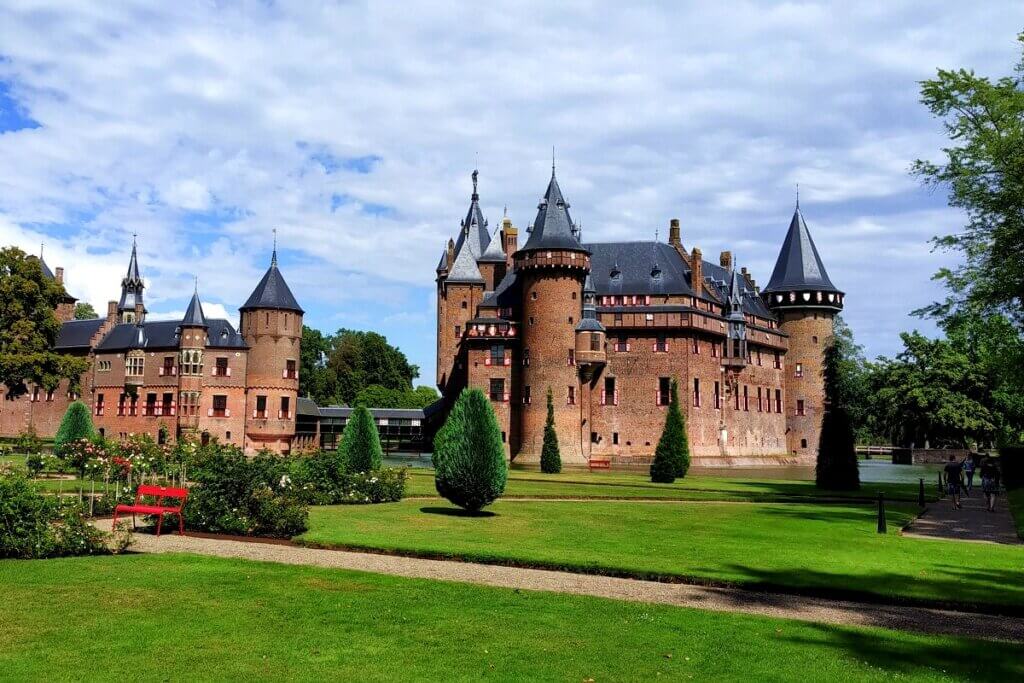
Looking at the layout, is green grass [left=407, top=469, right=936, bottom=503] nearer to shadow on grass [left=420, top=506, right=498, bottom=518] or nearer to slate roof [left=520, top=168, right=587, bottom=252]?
shadow on grass [left=420, top=506, right=498, bottom=518]

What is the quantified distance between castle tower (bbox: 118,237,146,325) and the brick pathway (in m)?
63.2

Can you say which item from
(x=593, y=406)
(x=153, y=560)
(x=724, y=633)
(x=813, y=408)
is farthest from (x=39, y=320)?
(x=813, y=408)

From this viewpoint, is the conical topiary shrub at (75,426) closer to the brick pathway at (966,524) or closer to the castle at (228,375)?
the castle at (228,375)

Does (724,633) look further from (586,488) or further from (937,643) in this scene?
(586,488)

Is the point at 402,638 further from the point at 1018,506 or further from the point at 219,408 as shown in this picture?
the point at 219,408

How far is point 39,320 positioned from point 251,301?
13682 millimetres

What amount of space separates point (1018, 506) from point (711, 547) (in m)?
18.3

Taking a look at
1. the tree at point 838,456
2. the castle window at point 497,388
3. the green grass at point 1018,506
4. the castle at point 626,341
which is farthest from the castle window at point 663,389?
the green grass at point 1018,506

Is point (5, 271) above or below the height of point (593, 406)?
above

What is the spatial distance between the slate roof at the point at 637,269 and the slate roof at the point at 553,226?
5820mm

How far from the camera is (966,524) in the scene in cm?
2436

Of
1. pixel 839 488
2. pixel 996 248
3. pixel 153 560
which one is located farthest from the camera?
pixel 839 488

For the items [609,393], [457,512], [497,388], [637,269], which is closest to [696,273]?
[637,269]

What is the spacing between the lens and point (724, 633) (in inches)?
408
